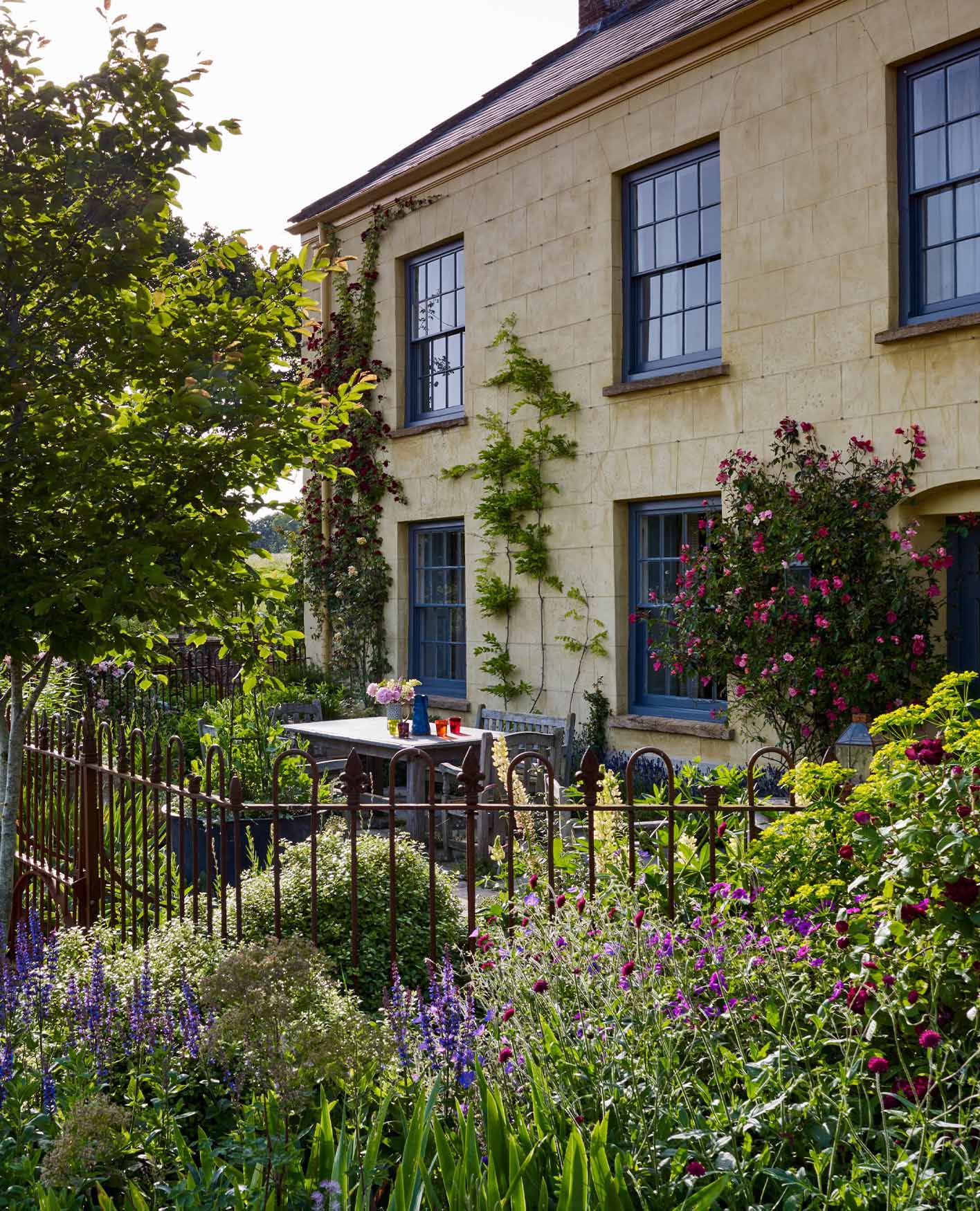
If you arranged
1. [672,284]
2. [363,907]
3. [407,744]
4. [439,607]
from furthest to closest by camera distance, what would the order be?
[439,607], [672,284], [407,744], [363,907]

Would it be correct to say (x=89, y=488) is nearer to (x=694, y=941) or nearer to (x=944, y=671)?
(x=694, y=941)

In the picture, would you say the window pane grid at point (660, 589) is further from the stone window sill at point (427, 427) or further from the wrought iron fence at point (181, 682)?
the wrought iron fence at point (181, 682)

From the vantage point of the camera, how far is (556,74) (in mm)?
12969

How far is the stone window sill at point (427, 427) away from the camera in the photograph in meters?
12.9

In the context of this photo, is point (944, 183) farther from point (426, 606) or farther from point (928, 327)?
point (426, 606)

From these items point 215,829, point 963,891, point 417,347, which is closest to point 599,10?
point 417,347

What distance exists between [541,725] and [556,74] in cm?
784

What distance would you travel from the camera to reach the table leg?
8734 millimetres

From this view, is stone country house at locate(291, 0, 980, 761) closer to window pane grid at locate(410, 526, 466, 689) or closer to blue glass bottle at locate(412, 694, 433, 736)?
window pane grid at locate(410, 526, 466, 689)

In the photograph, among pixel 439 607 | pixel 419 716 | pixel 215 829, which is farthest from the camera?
pixel 439 607

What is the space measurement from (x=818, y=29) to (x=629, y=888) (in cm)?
777

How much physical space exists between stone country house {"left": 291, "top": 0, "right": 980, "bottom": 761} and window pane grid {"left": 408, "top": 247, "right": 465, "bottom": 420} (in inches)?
1.4

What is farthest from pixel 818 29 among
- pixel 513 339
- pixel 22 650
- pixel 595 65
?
pixel 22 650

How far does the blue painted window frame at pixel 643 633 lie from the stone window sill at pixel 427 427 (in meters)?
2.75
